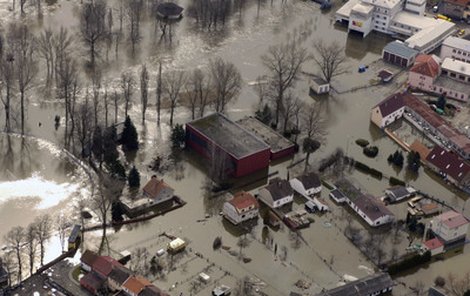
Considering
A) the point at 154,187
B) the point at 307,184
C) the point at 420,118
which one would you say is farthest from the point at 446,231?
the point at 154,187

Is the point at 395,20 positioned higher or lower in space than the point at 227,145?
higher

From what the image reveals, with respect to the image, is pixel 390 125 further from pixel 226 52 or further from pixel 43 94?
pixel 43 94

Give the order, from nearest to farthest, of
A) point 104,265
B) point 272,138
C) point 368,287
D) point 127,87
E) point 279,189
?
point 104,265 < point 368,287 < point 279,189 < point 272,138 < point 127,87

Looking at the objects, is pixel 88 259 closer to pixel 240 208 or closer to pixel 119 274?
pixel 119 274

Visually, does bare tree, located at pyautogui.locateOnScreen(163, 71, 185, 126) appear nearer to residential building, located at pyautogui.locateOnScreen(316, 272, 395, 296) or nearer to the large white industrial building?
the large white industrial building

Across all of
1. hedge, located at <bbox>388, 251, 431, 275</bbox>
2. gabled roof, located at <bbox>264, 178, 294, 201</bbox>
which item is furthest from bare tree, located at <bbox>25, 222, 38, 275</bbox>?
hedge, located at <bbox>388, 251, 431, 275</bbox>

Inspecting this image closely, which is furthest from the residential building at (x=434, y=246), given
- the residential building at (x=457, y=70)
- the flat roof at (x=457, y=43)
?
the flat roof at (x=457, y=43)
